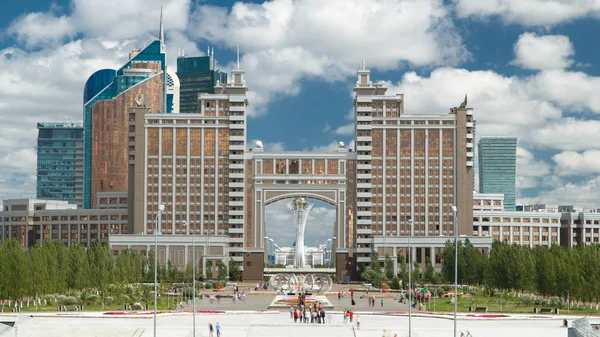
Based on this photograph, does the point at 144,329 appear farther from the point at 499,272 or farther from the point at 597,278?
the point at 499,272

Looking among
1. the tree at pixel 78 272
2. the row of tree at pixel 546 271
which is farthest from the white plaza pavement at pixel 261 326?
the tree at pixel 78 272

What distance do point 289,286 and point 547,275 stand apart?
50.5 meters

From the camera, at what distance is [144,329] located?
8875cm

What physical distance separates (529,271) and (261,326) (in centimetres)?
4621

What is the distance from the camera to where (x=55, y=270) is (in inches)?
4820

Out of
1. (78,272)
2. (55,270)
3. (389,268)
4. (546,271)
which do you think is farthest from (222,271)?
(546,271)

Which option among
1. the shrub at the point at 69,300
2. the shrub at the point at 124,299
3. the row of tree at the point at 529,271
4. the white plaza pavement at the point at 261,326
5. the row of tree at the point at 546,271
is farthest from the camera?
the shrub at the point at 124,299

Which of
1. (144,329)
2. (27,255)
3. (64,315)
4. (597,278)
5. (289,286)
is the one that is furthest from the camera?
(289,286)

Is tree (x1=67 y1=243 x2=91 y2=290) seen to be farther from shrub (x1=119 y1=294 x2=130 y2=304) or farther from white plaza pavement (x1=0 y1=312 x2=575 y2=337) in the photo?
white plaza pavement (x1=0 y1=312 x2=575 y2=337)

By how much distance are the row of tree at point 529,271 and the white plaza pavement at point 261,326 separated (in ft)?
45.5

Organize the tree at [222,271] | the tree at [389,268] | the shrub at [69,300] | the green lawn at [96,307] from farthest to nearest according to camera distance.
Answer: the tree at [222,271] < the tree at [389,268] < the green lawn at [96,307] < the shrub at [69,300]

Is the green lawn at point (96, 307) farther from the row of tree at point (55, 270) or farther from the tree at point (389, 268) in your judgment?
the tree at point (389, 268)

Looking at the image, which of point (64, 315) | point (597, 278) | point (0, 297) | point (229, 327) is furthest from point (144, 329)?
point (597, 278)

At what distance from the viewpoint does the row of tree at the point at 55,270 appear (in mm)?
111562
